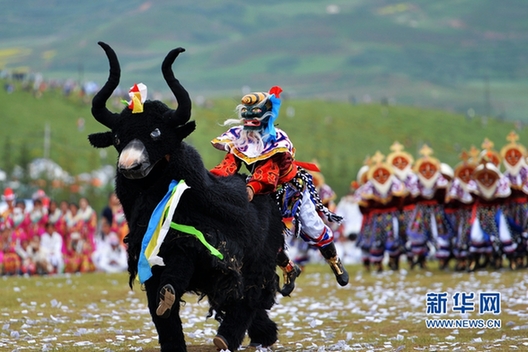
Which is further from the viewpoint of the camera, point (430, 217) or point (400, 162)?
point (400, 162)

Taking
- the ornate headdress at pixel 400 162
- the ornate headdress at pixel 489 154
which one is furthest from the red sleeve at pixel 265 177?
the ornate headdress at pixel 400 162

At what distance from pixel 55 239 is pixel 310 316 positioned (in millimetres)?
10487

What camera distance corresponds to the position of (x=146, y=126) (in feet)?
22.9

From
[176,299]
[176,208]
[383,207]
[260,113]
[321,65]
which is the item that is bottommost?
[176,299]

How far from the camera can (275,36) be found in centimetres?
19875

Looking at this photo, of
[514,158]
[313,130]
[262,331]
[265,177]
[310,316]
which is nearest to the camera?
[265,177]

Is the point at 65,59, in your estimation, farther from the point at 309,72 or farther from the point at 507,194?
the point at 507,194

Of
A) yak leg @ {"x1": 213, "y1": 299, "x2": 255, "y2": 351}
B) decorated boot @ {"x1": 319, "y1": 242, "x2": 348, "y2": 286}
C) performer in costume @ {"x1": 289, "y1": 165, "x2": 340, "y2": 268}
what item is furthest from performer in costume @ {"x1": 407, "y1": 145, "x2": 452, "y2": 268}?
yak leg @ {"x1": 213, "y1": 299, "x2": 255, "y2": 351}

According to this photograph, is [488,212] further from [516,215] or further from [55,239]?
[55,239]

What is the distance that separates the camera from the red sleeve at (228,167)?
26.2 ft

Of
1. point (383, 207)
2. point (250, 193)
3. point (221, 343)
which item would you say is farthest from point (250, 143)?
point (383, 207)

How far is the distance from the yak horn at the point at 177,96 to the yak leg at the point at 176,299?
1.04 meters

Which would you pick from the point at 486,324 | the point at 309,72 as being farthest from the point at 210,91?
the point at 486,324

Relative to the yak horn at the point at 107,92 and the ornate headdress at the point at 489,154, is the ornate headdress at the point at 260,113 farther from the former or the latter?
the ornate headdress at the point at 489,154
